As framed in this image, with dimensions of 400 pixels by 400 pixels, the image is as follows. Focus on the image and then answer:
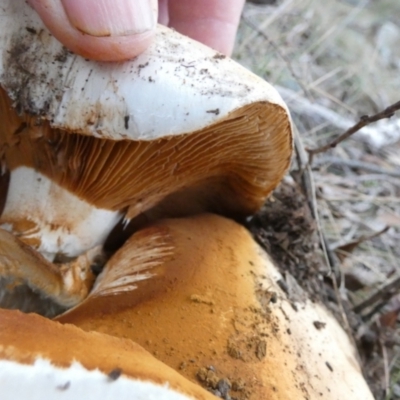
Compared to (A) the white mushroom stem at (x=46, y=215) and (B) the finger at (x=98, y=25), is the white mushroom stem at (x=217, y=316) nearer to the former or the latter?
(A) the white mushroom stem at (x=46, y=215)

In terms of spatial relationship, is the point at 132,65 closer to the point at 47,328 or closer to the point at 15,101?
the point at 15,101

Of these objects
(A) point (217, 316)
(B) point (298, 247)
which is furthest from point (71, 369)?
(B) point (298, 247)

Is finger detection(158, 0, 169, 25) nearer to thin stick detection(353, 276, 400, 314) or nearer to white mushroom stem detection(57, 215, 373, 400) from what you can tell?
white mushroom stem detection(57, 215, 373, 400)

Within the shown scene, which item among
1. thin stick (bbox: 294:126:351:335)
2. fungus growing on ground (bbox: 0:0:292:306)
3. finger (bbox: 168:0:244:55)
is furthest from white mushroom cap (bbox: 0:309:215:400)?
finger (bbox: 168:0:244:55)

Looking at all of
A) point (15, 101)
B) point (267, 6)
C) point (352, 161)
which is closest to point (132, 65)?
point (15, 101)

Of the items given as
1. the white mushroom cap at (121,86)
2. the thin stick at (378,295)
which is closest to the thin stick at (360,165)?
the thin stick at (378,295)

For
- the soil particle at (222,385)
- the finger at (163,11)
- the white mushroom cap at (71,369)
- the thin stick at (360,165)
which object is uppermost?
the finger at (163,11)
